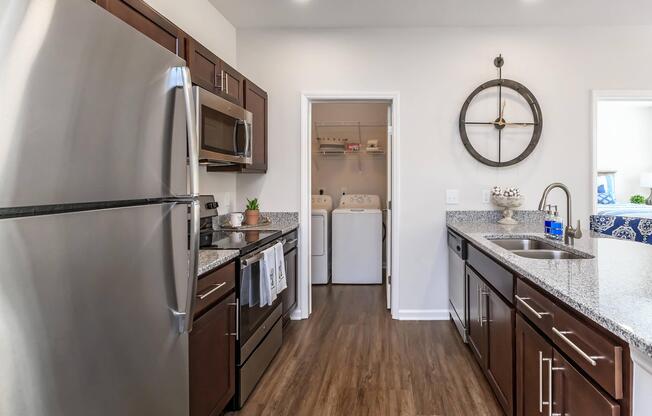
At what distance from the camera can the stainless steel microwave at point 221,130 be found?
6.70 ft

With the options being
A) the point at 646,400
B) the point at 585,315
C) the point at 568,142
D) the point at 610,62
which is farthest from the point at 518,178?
the point at 646,400

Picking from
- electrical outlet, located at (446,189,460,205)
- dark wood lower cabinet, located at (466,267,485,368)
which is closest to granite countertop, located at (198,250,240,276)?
dark wood lower cabinet, located at (466,267,485,368)

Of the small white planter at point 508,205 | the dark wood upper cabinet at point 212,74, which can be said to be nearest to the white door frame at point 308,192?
the dark wood upper cabinet at point 212,74

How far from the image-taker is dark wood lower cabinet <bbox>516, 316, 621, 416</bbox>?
3.41 ft

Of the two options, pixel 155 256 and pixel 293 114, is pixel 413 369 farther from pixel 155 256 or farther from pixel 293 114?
pixel 293 114

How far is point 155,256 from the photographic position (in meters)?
1.10

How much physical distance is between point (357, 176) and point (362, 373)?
335cm

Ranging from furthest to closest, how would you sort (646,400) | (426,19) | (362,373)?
(426,19) < (362,373) < (646,400)

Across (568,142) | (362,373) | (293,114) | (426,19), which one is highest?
(426,19)

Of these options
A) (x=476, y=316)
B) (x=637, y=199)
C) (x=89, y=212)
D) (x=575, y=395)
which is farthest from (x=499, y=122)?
(x=637, y=199)

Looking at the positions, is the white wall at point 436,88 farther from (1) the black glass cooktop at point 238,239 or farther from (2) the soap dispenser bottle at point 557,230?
(2) the soap dispenser bottle at point 557,230

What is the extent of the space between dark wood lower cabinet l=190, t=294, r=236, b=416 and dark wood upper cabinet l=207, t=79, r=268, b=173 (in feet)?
4.21

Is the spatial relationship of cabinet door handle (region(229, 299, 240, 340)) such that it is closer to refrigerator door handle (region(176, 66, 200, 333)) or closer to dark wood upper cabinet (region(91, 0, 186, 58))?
refrigerator door handle (region(176, 66, 200, 333))

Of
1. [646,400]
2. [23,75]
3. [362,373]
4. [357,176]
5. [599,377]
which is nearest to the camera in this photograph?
[23,75]
